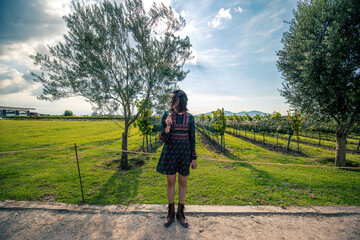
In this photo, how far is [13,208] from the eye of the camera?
10.4ft

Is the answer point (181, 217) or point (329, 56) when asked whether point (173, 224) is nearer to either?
point (181, 217)

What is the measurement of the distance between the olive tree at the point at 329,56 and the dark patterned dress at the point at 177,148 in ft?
17.0

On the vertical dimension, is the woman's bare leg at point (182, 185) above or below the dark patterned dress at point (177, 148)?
below

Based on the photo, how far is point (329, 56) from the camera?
4754 mm

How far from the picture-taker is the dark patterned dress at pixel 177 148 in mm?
2713

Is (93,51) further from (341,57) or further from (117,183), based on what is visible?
(341,57)

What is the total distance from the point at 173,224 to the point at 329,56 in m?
6.66

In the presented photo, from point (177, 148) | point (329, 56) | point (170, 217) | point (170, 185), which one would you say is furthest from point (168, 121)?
point (329, 56)

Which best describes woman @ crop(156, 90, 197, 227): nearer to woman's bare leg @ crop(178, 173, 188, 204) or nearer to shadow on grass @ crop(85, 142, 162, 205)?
woman's bare leg @ crop(178, 173, 188, 204)

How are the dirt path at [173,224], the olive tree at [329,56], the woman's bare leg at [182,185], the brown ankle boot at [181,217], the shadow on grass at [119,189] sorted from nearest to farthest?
the dirt path at [173,224], the brown ankle boot at [181,217], the woman's bare leg at [182,185], the shadow on grass at [119,189], the olive tree at [329,56]

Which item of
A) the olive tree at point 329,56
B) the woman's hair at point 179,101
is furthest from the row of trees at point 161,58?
the woman's hair at point 179,101

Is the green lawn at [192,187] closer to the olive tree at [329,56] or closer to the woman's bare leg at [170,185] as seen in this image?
the woman's bare leg at [170,185]

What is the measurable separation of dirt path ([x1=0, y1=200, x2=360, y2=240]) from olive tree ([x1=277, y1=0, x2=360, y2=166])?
12.5 feet

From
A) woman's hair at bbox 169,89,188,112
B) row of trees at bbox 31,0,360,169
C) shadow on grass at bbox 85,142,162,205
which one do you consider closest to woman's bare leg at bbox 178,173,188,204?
woman's hair at bbox 169,89,188,112
